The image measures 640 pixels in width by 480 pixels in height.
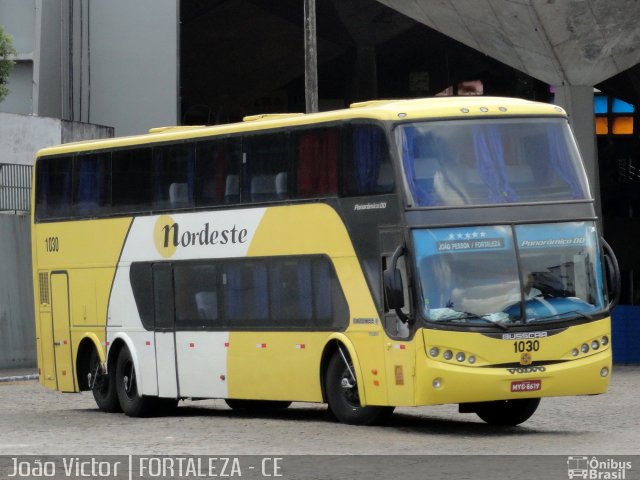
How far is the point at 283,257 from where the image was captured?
1975cm

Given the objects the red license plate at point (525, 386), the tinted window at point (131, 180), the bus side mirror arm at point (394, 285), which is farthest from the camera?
the tinted window at point (131, 180)

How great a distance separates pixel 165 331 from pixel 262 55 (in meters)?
43.7

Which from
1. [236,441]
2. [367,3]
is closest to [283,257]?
[236,441]

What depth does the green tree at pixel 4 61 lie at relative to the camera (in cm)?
3709

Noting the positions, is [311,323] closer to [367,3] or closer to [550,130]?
[550,130]

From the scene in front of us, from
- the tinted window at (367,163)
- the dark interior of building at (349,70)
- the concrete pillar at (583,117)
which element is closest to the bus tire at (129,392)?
the tinted window at (367,163)

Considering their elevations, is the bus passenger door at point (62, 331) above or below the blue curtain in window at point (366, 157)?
below

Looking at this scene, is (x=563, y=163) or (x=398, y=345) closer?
(x=398, y=345)

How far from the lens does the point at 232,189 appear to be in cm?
2050

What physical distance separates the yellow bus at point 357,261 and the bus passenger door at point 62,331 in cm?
102

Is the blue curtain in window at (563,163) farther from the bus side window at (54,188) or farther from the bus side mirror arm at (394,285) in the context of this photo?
the bus side window at (54,188)

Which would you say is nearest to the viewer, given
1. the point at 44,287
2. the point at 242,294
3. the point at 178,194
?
the point at 242,294

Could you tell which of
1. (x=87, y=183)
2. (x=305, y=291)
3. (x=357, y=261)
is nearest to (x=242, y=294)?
(x=305, y=291)

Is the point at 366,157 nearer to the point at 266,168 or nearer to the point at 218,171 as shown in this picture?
the point at 266,168
